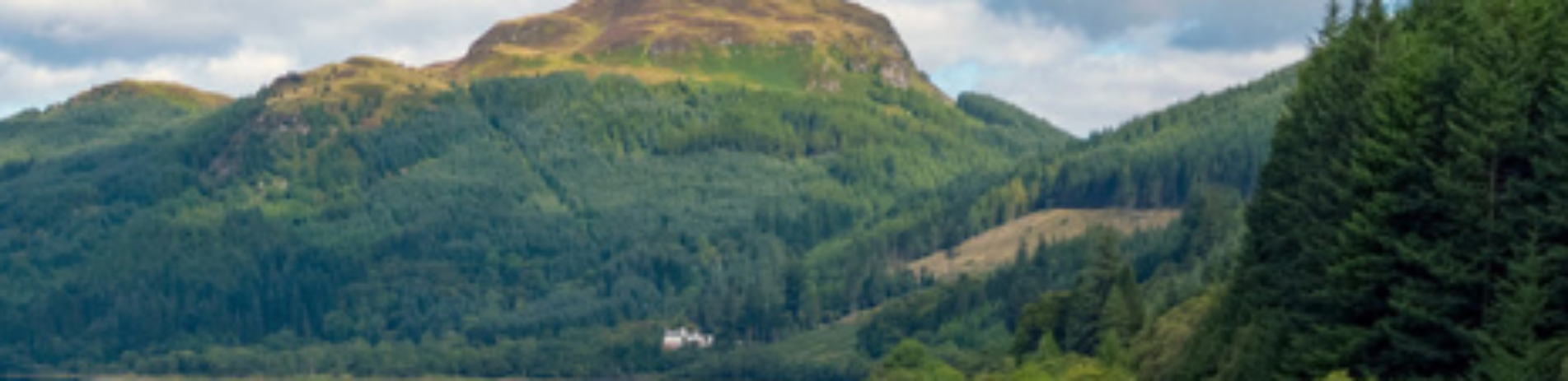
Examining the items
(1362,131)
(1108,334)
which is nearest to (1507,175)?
(1362,131)

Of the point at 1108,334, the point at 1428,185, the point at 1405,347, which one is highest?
the point at 1428,185

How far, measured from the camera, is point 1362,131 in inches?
3809

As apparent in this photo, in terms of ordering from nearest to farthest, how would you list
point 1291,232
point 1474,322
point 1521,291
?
1. point 1521,291
2. point 1474,322
3. point 1291,232

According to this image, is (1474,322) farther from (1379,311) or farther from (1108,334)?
(1108,334)

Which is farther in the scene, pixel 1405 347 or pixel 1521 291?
pixel 1405 347

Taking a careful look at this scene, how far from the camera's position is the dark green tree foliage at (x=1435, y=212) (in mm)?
84375

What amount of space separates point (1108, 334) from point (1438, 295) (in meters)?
73.8

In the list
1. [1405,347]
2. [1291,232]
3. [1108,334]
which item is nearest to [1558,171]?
[1405,347]

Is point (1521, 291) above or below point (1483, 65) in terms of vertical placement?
below

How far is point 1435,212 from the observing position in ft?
297

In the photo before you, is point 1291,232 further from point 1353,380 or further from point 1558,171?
point 1558,171

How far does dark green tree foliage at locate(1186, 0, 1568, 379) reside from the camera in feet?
277

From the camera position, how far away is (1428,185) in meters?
90.8

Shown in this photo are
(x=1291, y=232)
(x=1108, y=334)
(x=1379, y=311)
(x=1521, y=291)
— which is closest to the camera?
(x=1521, y=291)
